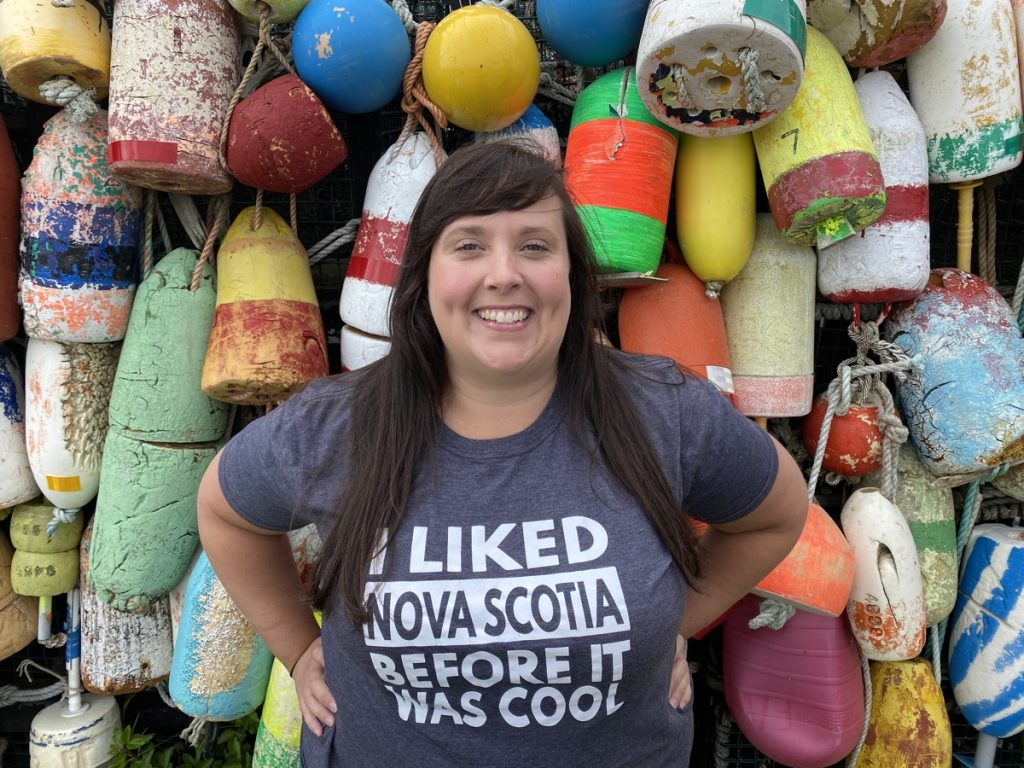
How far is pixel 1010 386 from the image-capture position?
1248 millimetres

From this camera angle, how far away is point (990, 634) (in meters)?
1.36

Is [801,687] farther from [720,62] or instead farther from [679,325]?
[720,62]

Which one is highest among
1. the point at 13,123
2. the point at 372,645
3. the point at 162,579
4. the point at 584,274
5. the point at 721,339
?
the point at 13,123

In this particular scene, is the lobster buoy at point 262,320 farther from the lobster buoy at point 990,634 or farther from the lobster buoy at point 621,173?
the lobster buoy at point 990,634

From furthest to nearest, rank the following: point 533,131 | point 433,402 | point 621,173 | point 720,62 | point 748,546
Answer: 1. point 533,131
2. point 621,173
3. point 720,62
4. point 748,546
5. point 433,402

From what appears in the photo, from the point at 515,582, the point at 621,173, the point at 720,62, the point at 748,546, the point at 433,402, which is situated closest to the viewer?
the point at 515,582

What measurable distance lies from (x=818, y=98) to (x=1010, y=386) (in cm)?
64

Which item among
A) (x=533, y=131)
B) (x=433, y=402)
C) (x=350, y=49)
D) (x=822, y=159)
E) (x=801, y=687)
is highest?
(x=350, y=49)

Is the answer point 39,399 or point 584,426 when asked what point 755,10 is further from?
point 39,399

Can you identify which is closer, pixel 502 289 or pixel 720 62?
pixel 502 289

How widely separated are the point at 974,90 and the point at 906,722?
1.24 meters

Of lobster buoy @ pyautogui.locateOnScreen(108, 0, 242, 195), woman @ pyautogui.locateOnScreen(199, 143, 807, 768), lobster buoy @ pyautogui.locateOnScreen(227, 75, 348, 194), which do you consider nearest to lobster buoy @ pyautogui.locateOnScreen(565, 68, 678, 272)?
woman @ pyautogui.locateOnScreen(199, 143, 807, 768)

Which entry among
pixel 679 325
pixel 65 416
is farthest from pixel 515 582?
pixel 65 416

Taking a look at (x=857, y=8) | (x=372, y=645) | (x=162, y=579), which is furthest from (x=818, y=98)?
(x=162, y=579)
